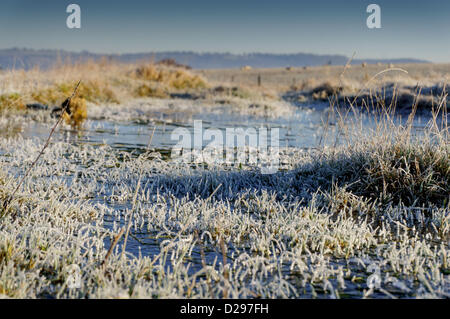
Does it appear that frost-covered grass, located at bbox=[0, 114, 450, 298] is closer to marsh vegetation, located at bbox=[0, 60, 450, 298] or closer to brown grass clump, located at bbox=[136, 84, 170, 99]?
marsh vegetation, located at bbox=[0, 60, 450, 298]

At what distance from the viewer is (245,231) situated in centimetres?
421

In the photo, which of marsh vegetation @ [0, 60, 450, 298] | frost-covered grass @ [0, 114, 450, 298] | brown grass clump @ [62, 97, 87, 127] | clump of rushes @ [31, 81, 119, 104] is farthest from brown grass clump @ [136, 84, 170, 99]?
frost-covered grass @ [0, 114, 450, 298]

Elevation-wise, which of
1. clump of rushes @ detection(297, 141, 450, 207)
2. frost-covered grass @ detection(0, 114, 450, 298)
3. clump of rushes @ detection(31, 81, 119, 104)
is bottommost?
frost-covered grass @ detection(0, 114, 450, 298)

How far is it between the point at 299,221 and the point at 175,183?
7.37 feet

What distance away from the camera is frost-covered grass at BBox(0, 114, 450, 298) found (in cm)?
301

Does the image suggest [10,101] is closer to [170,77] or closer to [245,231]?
[245,231]

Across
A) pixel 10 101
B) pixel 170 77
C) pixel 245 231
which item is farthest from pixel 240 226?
pixel 170 77

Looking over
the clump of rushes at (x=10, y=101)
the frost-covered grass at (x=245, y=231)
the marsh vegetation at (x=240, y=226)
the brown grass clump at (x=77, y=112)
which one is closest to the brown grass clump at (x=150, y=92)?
the clump of rushes at (x=10, y=101)

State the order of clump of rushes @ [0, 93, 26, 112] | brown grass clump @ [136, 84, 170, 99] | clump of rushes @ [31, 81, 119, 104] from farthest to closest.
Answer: brown grass clump @ [136, 84, 170, 99], clump of rushes @ [31, 81, 119, 104], clump of rushes @ [0, 93, 26, 112]

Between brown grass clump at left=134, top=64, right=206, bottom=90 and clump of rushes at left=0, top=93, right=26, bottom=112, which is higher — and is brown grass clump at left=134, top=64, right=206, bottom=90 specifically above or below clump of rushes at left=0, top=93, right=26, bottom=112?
above

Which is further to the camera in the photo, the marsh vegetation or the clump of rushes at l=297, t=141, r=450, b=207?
the clump of rushes at l=297, t=141, r=450, b=207

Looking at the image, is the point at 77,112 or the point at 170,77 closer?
the point at 77,112
